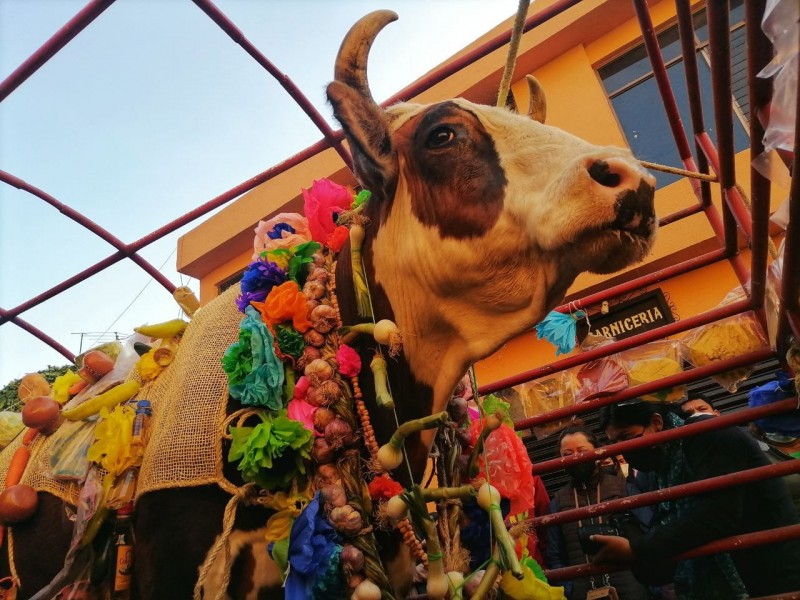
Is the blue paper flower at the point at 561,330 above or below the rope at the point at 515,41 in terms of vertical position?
below

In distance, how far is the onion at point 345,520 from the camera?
5.11 ft

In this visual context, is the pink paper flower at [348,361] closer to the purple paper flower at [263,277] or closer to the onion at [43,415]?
the purple paper flower at [263,277]

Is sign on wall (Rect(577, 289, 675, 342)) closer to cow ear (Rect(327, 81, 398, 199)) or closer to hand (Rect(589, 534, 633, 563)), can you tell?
hand (Rect(589, 534, 633, 563))

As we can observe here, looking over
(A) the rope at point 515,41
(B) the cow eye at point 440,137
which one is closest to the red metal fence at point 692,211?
(A) the rope at point 515,41

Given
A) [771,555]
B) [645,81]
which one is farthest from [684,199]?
[771,555]

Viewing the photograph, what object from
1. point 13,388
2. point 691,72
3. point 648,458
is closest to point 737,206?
point 691,72

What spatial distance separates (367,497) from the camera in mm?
1675

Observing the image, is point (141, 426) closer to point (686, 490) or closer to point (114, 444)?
point (114, 444)

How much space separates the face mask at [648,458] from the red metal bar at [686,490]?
0.71 meters

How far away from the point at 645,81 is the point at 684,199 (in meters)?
2.06

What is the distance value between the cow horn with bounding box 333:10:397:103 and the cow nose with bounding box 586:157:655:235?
32.3 inches

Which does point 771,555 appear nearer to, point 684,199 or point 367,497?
point 367,497

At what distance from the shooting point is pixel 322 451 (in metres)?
1.67

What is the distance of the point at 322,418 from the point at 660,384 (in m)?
1.56
